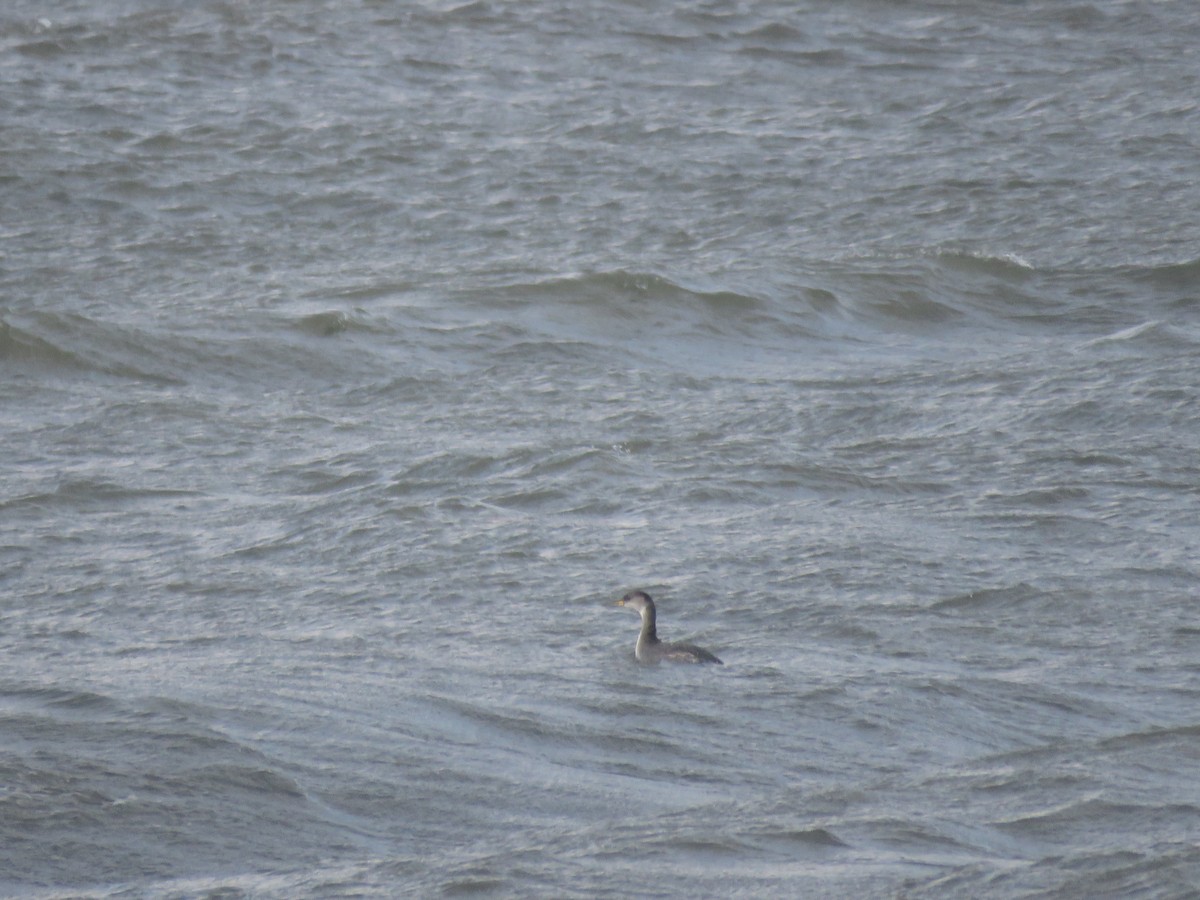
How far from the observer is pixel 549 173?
16.1 metres

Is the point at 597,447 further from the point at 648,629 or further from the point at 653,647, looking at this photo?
the point at 653,647

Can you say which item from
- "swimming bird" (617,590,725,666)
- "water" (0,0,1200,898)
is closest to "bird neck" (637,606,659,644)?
"swimming bird" (617,590,725,666)

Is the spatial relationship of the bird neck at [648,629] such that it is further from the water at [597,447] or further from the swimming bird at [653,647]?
the water at [597,447]

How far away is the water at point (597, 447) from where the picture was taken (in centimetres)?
673

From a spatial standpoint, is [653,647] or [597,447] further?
[597,447]

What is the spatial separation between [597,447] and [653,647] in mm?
3128

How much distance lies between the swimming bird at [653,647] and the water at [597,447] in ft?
0.32

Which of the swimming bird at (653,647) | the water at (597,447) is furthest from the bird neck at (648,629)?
the water at (597,447)

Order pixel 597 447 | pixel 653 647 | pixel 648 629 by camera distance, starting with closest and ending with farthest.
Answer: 1. pixel 653 647
2. pixel 648 629
3. pixel 597 447

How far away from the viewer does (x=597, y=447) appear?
36.5ft

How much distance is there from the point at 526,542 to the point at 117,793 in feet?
11.3

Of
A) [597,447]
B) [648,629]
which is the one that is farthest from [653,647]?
[597,447]

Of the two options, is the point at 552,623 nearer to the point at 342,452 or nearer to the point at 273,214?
the point at 342,452

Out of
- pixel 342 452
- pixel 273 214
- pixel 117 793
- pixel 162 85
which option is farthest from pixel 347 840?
pixel 162 85
